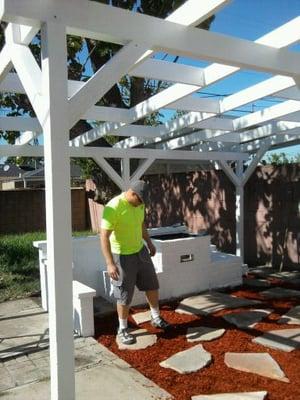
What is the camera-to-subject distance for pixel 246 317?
514 cm

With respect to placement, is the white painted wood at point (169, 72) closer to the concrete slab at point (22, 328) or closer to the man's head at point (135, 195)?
the man's head at point (135, 195)

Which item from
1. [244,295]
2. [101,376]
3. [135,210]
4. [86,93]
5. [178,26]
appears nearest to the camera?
[86,93]

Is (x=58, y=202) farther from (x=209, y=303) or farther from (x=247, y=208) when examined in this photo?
(x=247, y=208)

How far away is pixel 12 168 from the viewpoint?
27.5m

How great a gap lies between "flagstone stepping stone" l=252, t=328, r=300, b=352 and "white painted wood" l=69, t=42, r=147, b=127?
118 inches

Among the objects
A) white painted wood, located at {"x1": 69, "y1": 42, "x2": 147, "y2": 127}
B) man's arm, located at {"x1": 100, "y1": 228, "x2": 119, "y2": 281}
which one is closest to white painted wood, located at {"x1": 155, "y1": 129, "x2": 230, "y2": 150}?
man's arm, located at {"x1": 100, "y1": 228, "x2": 119, "y2": 281}

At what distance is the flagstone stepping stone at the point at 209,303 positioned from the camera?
5.50 meters

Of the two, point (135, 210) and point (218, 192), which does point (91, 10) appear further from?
point (218, 192)

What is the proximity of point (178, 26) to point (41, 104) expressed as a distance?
3.59ft

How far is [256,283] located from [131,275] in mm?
3142

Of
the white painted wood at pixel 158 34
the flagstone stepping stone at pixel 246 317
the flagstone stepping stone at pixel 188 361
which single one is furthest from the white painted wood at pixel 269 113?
the flagstone stepping stone at pixel 188 361

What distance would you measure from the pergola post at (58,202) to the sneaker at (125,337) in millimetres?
1726

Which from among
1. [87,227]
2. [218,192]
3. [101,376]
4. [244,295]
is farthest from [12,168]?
[101,376]

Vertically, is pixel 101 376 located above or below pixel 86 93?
below
